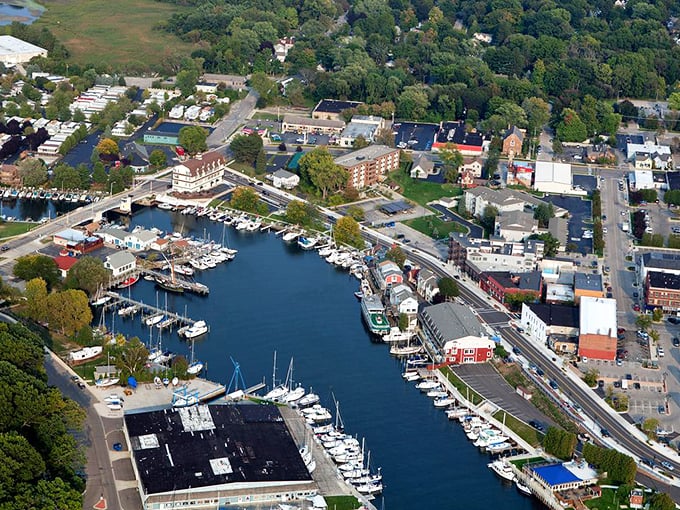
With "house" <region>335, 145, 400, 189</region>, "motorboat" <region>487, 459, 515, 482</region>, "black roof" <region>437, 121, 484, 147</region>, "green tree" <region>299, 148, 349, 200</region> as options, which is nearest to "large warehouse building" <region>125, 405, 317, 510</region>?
"motorboat" <region>487, 459, 515, 482</region>

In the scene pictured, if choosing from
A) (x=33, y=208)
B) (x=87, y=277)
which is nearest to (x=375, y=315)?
(x=87, y=277)

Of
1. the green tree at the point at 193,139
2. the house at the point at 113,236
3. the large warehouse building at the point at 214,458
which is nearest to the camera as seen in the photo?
the large warehouse building at the point at 214,458

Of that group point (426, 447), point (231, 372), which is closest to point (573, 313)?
point (426, 447)

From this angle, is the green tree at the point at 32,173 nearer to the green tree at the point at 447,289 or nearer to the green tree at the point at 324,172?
the green tree at the point at 324,172

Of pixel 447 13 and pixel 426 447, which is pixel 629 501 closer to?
pixel 426 447

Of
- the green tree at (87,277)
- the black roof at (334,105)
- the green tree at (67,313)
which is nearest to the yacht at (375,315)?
the green tree at (87,277)
